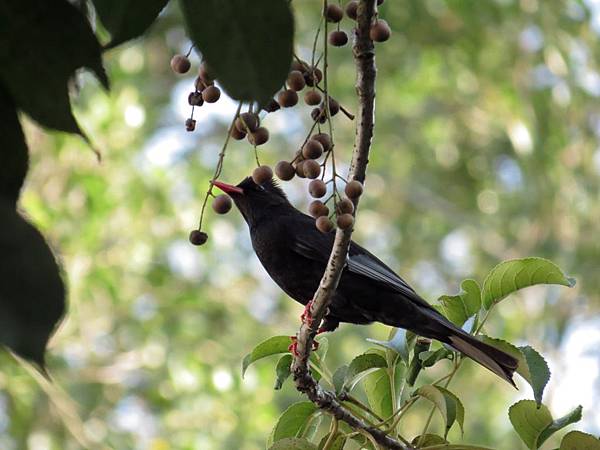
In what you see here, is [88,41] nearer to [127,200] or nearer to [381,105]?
[127,200]

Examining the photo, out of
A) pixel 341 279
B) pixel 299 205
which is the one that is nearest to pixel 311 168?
pixel 341 279

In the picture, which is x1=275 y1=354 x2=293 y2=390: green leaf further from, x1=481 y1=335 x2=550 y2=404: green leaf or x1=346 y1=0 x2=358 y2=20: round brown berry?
x1=346 y1=0 x2=358 y2=20: round brown berry

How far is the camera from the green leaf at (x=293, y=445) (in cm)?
191

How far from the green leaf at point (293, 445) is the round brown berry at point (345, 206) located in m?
0.50

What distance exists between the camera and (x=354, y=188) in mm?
1727

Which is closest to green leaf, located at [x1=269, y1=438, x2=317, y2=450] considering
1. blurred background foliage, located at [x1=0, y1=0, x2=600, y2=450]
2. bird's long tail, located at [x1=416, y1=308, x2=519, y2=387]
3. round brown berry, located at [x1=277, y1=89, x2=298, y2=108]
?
bird's long tail, located at [x1=416, y1=308, x2=519, y2=387]

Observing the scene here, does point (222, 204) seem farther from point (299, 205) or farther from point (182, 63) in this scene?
point (299, 205)

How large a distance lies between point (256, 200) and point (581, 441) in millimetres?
2410

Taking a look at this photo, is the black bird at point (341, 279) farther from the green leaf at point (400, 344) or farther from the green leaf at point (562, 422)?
the green leaf at point (562, 422)

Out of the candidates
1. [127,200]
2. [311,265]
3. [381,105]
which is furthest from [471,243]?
[311,265]

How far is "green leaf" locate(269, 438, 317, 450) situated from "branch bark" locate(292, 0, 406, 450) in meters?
0.13

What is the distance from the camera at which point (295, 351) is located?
7.55 feet

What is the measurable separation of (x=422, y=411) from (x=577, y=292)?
6.04 ft

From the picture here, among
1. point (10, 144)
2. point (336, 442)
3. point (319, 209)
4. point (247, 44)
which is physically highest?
point (319, 209)
